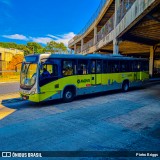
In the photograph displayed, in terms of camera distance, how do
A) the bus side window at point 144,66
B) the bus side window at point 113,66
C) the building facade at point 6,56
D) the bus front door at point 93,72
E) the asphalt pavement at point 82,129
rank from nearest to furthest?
the asphalt pavement at point 82,129 < the bus front door at point 93,72 < the bus side window at point 113,66 < the bus side window at point 144,66 < the building facade at point 6,56

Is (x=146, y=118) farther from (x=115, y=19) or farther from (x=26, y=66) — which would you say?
(x=115, y=19)

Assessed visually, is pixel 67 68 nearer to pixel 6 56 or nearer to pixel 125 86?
pixel 125 86

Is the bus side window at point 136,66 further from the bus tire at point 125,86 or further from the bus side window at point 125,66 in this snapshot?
the bus tire at point 125,86

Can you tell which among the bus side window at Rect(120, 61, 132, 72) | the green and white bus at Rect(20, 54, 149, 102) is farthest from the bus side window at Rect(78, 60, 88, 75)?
the bus side window at Rect(120, 61, 132, 72)

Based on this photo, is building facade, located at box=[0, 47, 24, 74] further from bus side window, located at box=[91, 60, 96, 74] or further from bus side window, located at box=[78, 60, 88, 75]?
bus side window, located at box=[78, 60, 88, 75]

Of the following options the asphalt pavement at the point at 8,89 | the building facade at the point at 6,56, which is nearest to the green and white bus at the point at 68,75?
the asphalt pavement at the point at 8,89

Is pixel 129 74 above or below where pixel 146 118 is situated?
above

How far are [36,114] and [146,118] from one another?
469 centimetres

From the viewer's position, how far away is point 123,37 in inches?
786

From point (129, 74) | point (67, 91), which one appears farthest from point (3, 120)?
point (129, 74)

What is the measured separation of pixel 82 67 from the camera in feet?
40.6

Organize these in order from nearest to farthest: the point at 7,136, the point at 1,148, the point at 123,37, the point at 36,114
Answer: the point at 1,148 → the point at 7,136 → the point at 36,114 → the point at 123,37

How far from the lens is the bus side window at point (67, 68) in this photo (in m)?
11.3

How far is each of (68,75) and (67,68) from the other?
16.5 inches
